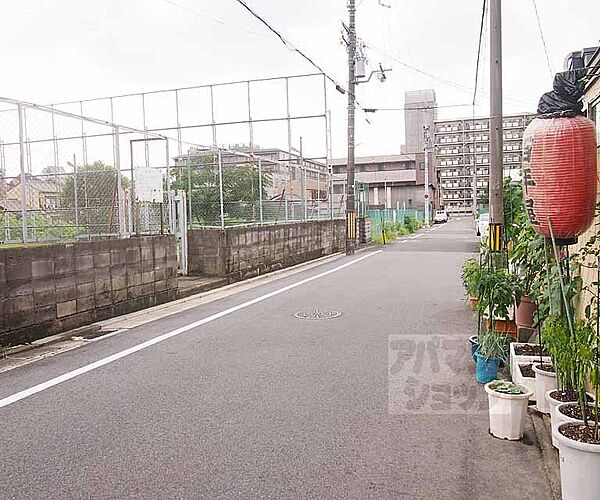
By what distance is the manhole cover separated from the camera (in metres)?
9.22

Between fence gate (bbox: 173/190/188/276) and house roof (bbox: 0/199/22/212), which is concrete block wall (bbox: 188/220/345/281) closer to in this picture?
fence gate (bbox: 173/190/188/276)

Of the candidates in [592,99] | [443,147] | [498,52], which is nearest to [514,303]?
[592,99]

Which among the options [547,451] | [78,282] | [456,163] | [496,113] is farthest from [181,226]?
[456,163]

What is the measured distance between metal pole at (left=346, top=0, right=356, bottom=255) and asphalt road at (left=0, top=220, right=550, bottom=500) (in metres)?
13.9

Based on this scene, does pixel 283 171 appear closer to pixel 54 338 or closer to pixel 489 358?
pixel 54 338

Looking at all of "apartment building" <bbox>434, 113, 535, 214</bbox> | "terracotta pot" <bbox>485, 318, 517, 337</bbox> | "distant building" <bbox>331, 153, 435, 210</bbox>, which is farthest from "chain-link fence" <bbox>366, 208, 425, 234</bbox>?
"apartment building" <bbox>434, 113, 535, 214</bbox>

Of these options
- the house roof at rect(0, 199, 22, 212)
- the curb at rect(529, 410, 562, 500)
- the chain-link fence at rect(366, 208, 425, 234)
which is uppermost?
the house roof at rect(0, 199, 22, 212)

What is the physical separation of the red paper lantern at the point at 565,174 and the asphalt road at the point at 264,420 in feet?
5.61

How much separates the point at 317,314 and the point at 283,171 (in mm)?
10226

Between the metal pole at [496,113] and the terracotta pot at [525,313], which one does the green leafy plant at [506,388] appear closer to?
the terracotta pot at [525,313]

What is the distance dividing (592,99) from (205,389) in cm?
442

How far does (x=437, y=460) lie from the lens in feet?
12.9

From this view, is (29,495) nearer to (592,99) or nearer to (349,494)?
(349,494)

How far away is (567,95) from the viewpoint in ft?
14.4
